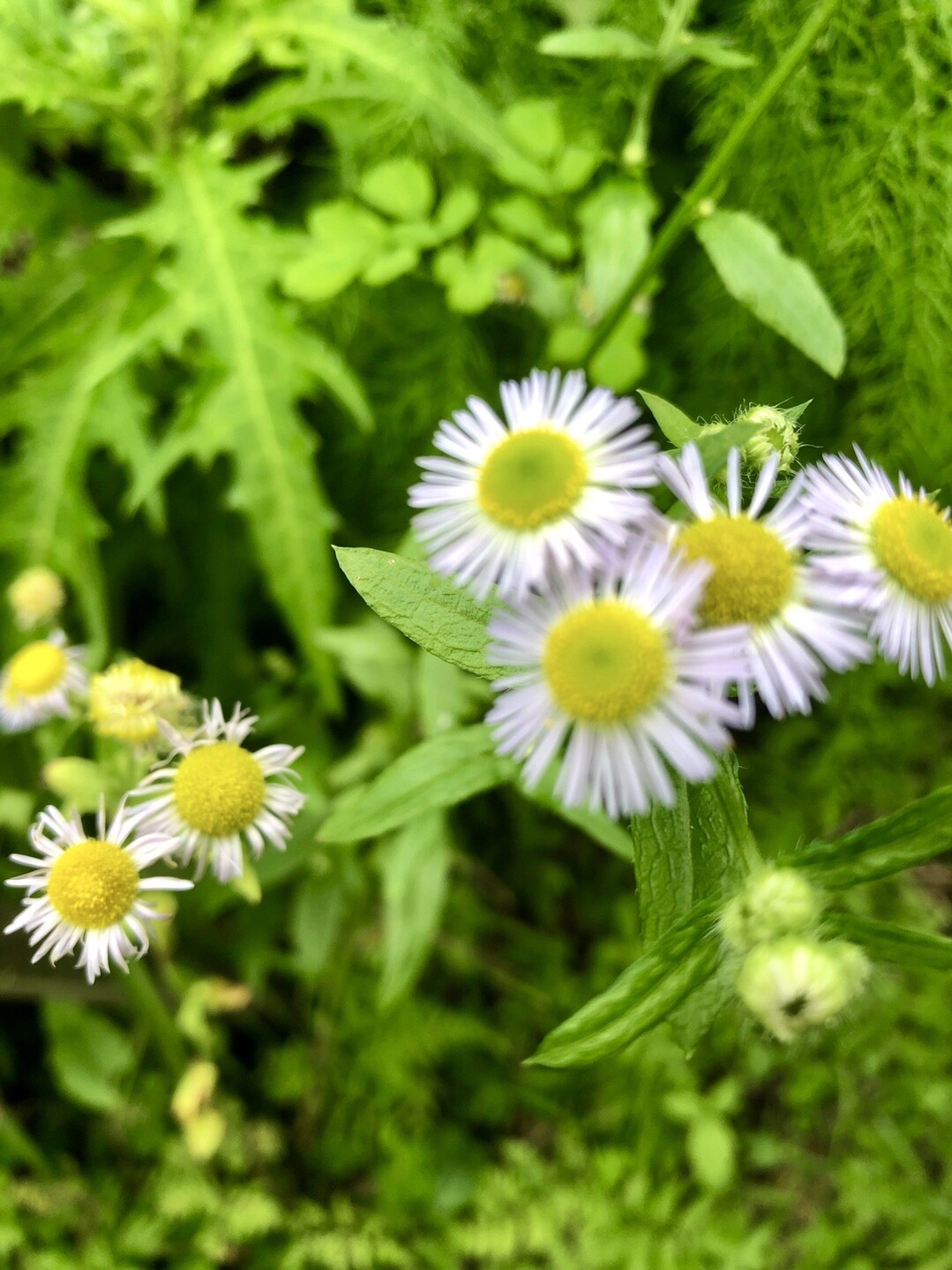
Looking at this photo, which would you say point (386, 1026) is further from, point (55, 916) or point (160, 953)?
point (55, 916)

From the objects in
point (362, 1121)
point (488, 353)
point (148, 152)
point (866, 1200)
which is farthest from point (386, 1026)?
point (148, 152)

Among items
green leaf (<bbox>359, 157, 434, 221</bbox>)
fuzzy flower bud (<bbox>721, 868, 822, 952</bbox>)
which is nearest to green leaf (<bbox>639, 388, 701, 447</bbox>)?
fuzzy flower bud (<bbox>721, 868, 822, 952</bbox>)

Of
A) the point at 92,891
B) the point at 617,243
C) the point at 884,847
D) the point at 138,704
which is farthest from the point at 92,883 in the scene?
the point at 617,243

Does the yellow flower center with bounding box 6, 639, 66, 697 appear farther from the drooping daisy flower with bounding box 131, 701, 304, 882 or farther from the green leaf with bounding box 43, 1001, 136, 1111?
the green leaf with bounding box 43, 1001, 136, 1111

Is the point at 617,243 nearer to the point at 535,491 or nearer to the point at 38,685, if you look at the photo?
the point at 535,491

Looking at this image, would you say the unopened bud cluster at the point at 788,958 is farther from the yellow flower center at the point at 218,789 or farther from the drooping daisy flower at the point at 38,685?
the drooping daisy flower at the point at 38,685

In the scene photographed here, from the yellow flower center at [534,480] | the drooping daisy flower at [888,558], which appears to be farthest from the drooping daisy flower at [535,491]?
the drooping daisy flower at [888,558]
